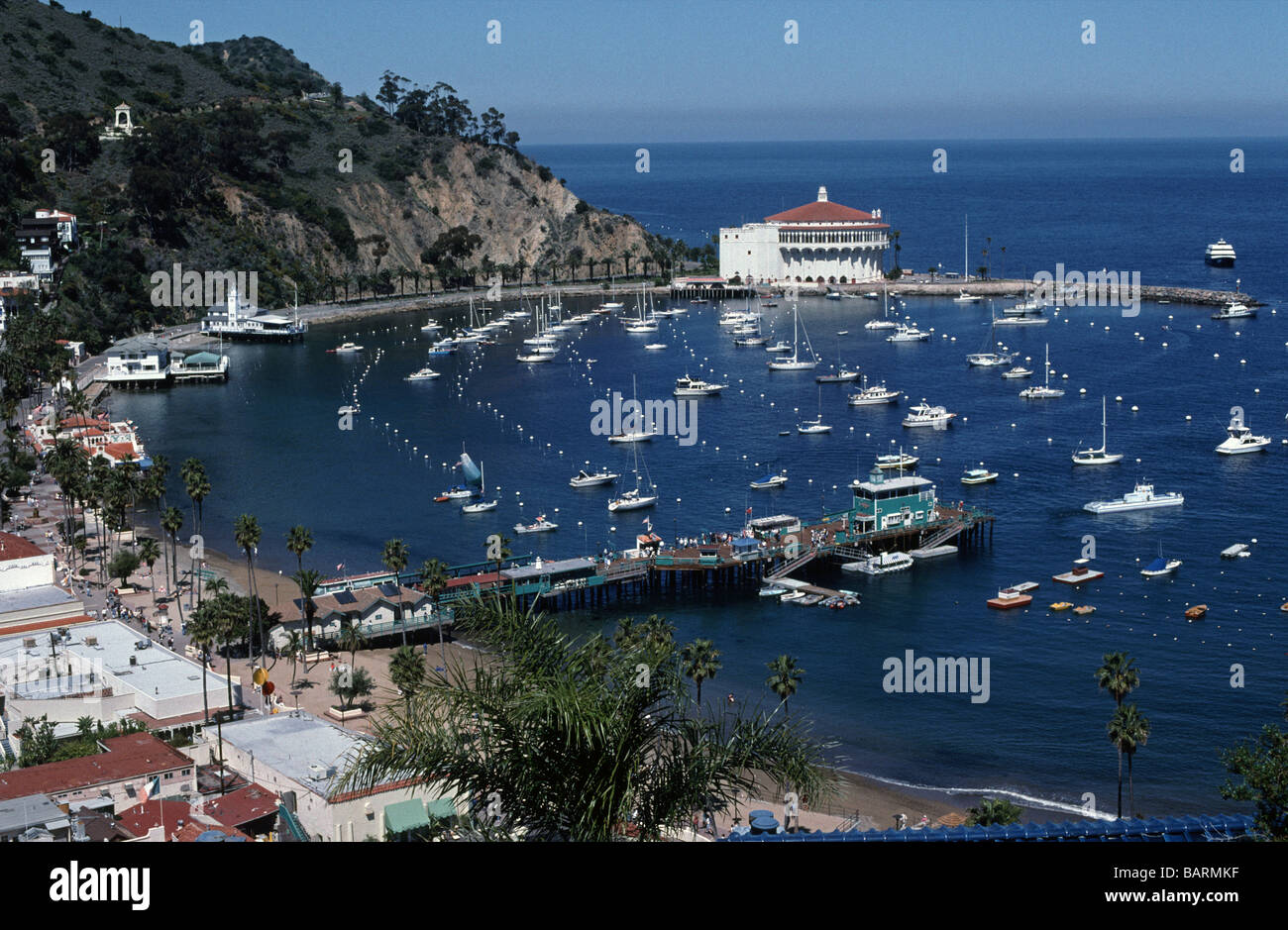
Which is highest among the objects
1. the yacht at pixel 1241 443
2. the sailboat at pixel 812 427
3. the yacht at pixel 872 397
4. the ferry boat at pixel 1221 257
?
the ferry boat at pixel 1221 257

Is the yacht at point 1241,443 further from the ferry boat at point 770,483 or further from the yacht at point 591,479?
the yacht at point 591,479

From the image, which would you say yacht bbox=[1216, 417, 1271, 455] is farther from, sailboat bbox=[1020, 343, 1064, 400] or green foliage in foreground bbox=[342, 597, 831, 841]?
green foliage in foreground bbox=[342, 597, 831, 841]

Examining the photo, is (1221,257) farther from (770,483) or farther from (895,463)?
(770,483)

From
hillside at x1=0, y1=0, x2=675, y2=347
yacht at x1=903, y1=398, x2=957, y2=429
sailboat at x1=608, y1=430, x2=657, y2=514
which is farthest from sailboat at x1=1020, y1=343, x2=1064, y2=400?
hillside at x1=0, y1=0, x2=675, y2=347

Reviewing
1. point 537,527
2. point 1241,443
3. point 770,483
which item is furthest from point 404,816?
point 1241,443

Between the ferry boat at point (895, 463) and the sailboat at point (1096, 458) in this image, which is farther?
the sailboat at point (1096, 458)

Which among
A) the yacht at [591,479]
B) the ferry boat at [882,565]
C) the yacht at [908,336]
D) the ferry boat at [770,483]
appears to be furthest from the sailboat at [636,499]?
the yacht at [908,336]

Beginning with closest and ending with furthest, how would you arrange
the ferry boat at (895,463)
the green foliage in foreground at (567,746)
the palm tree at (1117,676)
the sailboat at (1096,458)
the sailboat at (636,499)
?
the green foliage in foreground at (567,746), the palm tree at (1117,676), the sailboat at (636,499), the ferry boat at (895,463), the sailboat at (1096,458)
